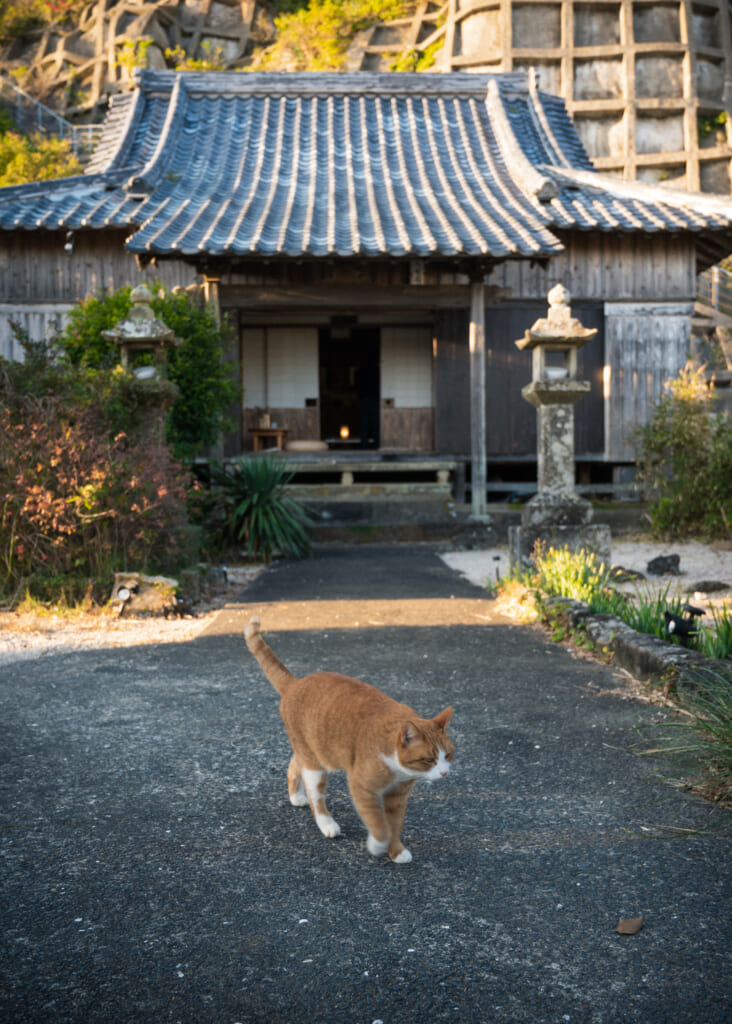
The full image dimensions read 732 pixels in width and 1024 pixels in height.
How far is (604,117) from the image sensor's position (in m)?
24.3

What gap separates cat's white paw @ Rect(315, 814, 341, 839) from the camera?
276 cm

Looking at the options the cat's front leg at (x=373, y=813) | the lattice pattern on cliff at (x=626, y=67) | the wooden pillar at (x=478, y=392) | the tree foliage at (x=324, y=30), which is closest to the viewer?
the cat's front leg at (x=373, y=813)

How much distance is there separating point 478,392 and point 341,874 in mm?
9385

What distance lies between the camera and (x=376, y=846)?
258 cm

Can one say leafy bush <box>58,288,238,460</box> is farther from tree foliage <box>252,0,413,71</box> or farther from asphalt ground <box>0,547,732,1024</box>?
tree foliage <box>252,0,413,71</box>

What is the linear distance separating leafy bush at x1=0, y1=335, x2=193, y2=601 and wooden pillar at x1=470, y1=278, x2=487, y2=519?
5248 millimetres

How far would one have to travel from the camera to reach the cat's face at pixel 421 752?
90.0 inches

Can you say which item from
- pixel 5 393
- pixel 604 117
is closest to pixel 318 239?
pixel 5 393

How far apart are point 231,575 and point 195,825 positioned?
632cm

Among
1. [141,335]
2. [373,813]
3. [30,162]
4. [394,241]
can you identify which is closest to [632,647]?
[373,813]

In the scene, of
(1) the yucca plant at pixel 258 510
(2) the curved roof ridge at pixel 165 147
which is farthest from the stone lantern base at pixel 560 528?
(2) the curved roof ridge at pixel 165 147

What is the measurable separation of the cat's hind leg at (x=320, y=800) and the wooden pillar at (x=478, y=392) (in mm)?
8855

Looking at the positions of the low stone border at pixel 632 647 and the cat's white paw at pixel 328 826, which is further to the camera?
the low stone border at pixel 632 647

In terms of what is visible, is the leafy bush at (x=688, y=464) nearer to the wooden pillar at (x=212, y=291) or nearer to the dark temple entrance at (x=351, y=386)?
the wooden pillar at (x=212, y=291)
